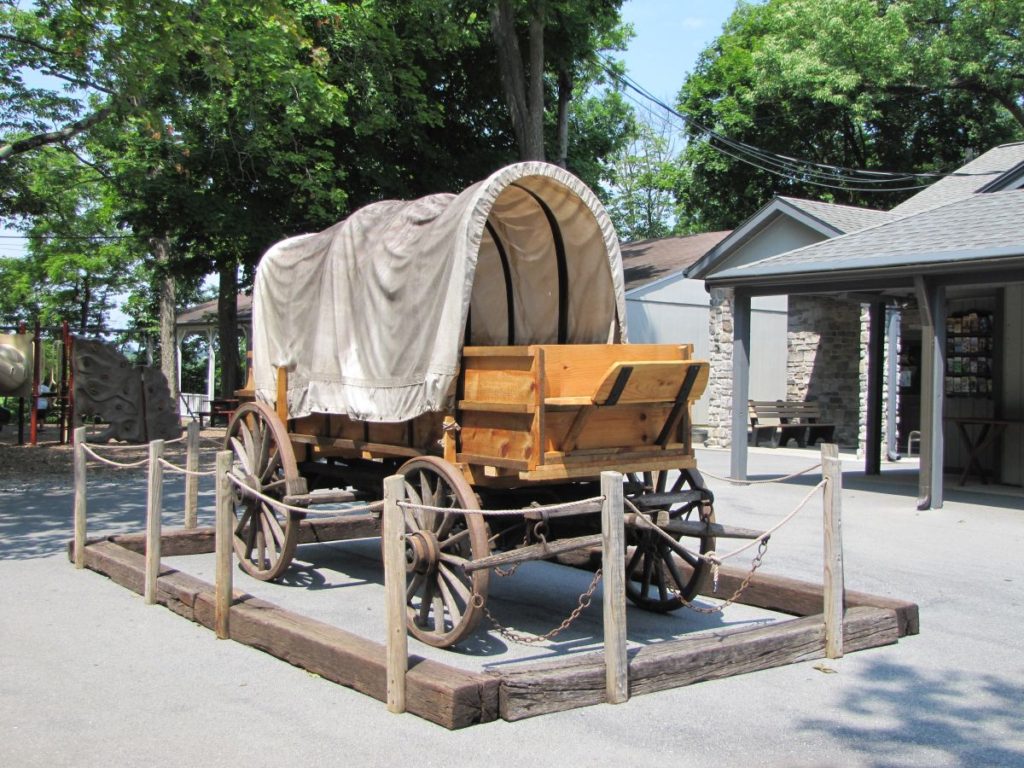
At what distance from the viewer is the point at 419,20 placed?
830 inches

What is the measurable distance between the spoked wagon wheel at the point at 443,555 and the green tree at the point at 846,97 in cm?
2756

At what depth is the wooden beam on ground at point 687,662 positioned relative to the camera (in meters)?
5.27

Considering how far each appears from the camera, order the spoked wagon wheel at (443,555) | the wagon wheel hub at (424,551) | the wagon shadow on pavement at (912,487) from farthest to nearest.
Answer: the wagon shadow on pavement at (912,487) → the wagon wheel hub at (424,551) → the spoked wagon wheel at (443,555)

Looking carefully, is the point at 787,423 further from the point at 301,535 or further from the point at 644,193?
the point at 644,193

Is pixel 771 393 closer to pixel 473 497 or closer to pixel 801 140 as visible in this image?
pixel 801 140

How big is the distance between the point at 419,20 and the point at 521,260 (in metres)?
14.7

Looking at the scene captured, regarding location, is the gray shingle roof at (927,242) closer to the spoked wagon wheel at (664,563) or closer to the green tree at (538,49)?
the spoked wagon wheel at (664,563)

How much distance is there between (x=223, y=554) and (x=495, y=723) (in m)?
2.46

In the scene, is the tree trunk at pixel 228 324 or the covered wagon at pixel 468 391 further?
the tree trunk at pixel 228 324

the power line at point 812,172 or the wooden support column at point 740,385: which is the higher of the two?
the power line at point 812,172

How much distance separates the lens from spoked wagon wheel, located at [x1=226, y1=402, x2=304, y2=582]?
26.7ft

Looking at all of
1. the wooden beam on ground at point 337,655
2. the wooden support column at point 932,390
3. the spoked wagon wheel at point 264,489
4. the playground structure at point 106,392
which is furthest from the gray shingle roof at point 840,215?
the wooden beam on ground at point 337,655

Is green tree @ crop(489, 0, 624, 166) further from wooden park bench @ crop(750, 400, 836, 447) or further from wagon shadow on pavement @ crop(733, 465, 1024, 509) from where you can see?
wagon shadow on pavement @ crop(733, 465, 1024, 509)

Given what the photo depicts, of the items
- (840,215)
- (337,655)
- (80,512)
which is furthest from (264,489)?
(840,215)
